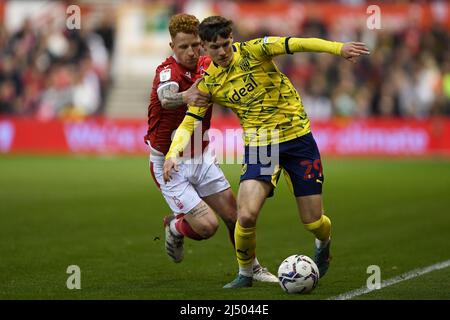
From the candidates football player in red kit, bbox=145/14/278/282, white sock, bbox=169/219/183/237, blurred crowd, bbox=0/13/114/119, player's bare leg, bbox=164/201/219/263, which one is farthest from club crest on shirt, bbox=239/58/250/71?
blurred crowd, bbox=0/13/114/119

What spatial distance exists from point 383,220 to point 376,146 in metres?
13.3

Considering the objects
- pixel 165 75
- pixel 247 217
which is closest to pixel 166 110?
pixel 165 75

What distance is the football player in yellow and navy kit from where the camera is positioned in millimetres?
8938

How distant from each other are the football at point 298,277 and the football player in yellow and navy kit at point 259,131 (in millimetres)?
556

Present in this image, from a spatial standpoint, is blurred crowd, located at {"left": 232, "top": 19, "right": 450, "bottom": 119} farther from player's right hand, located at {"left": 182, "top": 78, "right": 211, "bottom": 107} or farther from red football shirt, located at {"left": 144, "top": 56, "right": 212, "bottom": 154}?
player's right hand, located at {"left": 182, "top": 78, "right": 211, "bottom": 107}

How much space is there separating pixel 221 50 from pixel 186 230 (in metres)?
2.02

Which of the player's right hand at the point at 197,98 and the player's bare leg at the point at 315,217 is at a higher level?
the player's right hand at the point at 197,98

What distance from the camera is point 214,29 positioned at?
8.73 metres

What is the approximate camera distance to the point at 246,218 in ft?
29.0

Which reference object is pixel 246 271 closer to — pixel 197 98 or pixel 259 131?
pixel 259 131

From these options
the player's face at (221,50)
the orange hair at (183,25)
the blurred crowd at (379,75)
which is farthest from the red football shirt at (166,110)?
the blurred crowd at (379,75)

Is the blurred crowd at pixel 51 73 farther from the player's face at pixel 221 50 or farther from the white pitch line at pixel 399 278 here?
the player's face at pixel 221 50

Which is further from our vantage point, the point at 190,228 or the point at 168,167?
the point at 190,228

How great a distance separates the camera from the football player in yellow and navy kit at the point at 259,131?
894cm
